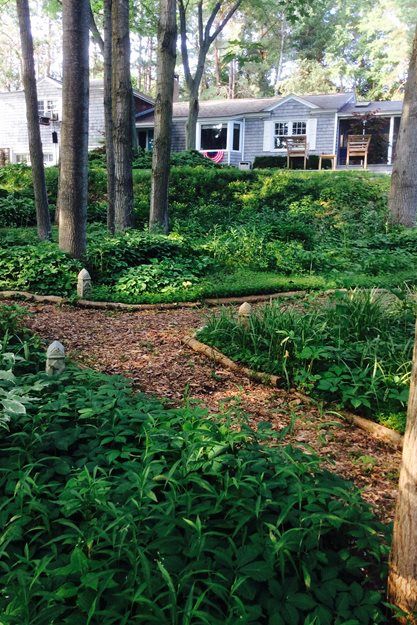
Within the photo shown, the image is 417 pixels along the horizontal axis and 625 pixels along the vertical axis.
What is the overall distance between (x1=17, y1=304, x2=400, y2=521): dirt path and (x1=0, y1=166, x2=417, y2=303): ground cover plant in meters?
0.81

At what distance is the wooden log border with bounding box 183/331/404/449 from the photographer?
140 inches

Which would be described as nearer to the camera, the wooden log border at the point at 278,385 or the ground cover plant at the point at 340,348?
the wooden log border at the point at 278,385

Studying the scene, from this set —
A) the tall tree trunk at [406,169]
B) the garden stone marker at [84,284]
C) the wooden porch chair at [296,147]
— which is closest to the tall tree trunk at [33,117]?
the garden stone marker at [84,284]

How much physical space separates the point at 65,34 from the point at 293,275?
4.66 m

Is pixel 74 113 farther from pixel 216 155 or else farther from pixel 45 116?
pixel 45 116

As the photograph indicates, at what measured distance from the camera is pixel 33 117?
10422 millimetres

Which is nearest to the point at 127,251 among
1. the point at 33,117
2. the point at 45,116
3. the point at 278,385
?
the point at 33,117

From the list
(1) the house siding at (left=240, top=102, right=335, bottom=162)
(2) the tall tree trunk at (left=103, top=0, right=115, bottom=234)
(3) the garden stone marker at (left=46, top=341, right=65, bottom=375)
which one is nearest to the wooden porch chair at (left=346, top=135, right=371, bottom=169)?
(1) the house siding at (left=240, top=102, right=335, bottom=162)

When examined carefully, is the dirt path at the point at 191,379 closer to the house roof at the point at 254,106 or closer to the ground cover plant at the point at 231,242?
the ground cover plant at the point at 231,242

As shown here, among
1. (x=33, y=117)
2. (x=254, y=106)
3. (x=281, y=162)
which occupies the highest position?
(x=254, y=106)

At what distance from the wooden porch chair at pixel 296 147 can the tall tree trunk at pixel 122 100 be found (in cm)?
1471

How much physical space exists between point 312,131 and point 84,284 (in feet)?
74.7

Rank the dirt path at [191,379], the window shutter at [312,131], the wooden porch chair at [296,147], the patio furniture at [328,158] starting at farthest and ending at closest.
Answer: the window shutter at [312,131]
the wooden porch chair at [296,147]
the patio furniture at [328,158]
the dirt path at [191,379]

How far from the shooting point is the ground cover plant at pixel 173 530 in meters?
1.77
